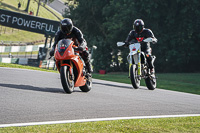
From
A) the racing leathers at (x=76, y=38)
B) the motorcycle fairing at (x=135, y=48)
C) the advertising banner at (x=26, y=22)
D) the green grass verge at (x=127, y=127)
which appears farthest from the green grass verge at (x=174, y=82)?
the advertising banner at (x=26, y=22)

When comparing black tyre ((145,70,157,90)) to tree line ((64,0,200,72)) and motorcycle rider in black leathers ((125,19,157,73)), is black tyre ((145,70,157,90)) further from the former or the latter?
tree line ((64,0,200,72))

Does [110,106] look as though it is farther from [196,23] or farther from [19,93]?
[196,23]

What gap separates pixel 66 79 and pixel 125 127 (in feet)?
10.2

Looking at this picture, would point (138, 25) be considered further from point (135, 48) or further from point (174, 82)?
point (174, 82)

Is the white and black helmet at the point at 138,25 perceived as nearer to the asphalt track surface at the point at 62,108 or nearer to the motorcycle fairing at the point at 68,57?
the motorcycle fairing at the point at 68,57

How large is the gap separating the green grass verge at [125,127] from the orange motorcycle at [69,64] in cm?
272

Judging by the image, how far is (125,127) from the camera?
16.8 feet

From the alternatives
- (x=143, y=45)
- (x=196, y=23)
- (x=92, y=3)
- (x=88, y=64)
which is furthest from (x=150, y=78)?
(x=92, y=3)

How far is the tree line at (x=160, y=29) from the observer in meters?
29.2

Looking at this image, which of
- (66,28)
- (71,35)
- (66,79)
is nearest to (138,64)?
(71,35)

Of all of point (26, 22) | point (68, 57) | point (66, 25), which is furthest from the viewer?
point (26, 22)

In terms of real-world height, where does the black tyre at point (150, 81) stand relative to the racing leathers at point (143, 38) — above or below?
below

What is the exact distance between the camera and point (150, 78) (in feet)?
39.7

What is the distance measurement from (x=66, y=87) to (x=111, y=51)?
2902 cm
